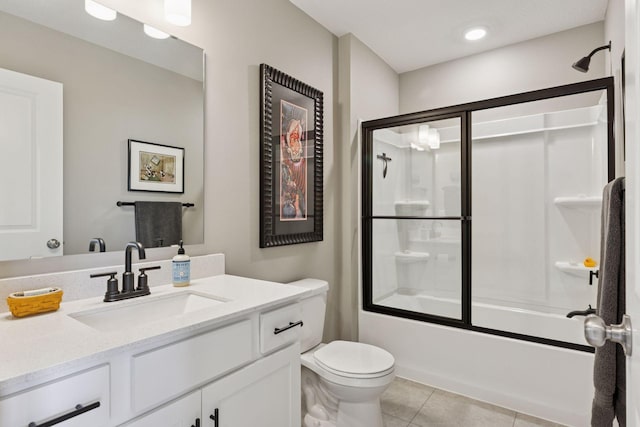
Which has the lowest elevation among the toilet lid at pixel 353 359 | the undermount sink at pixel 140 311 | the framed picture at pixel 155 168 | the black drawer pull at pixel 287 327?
the toilet lid at pixel 353 359

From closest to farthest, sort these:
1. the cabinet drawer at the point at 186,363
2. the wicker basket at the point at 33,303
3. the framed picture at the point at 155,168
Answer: the cabinet drawer at the point at 186,363, the wicker basket at the point at 33,303, the framed picture at the point at 155,168

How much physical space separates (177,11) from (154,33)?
0.45ft

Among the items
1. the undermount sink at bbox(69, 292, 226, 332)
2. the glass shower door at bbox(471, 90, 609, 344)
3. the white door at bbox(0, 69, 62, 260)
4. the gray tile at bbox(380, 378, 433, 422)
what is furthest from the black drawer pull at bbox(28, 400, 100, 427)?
the glass shower door at bbox(471, 90, 609, 344)

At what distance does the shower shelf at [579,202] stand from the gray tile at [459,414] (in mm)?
1505

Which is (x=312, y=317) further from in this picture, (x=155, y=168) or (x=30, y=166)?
(x=30, y=166)

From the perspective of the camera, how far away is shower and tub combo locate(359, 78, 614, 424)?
2.20 metres

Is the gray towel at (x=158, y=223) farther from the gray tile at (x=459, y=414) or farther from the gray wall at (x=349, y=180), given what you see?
the gray tile at (x=459, y=414)

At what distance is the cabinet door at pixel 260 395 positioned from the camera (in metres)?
1.04

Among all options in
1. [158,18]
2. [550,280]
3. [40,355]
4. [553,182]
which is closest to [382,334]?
[550,280]

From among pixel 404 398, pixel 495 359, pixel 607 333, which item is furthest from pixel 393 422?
pixel 607 333

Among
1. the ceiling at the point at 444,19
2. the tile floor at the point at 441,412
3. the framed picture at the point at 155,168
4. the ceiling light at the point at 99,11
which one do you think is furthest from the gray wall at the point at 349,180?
the ceiling light at the point at 99,11

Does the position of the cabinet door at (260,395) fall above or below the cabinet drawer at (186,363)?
below

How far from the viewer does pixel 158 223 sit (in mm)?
1491

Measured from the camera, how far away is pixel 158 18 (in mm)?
1501
